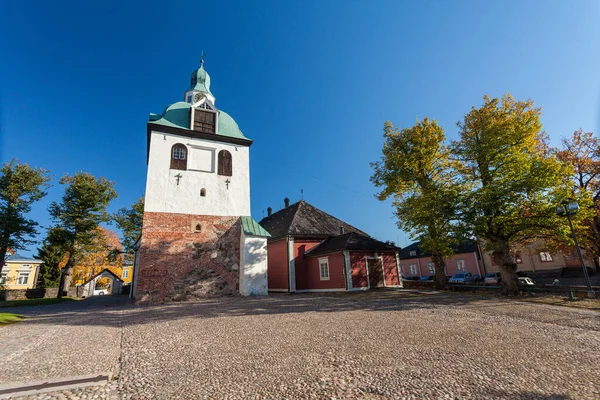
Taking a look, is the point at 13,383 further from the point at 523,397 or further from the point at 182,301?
the point at 182,301

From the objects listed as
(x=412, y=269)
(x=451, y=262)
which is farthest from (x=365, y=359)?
(x=412, y=269)

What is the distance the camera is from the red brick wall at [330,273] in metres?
18.6

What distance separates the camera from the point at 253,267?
15.9 meters

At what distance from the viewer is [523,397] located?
2861 mm

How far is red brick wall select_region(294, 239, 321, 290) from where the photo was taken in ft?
68.7

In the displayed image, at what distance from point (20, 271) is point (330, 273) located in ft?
140

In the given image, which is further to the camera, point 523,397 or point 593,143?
point 593,143

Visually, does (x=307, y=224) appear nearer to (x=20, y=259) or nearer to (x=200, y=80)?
(x=200, y=80)

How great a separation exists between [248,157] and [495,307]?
48.9ft

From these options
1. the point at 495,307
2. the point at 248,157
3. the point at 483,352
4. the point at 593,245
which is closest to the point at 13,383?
the point at 483,352

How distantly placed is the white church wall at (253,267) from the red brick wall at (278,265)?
4.81 m

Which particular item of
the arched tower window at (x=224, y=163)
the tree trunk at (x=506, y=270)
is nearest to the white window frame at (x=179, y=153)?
the arched tower window at (x=224, y=163)

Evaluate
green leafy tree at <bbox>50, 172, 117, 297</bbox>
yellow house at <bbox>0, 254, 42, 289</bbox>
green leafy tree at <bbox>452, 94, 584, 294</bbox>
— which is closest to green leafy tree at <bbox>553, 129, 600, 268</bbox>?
green leafy tree at <bbox>452, 94, 584, 294</bbox>

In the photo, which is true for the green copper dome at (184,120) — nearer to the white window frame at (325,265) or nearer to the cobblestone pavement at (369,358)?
the white window frame at (325,265)
